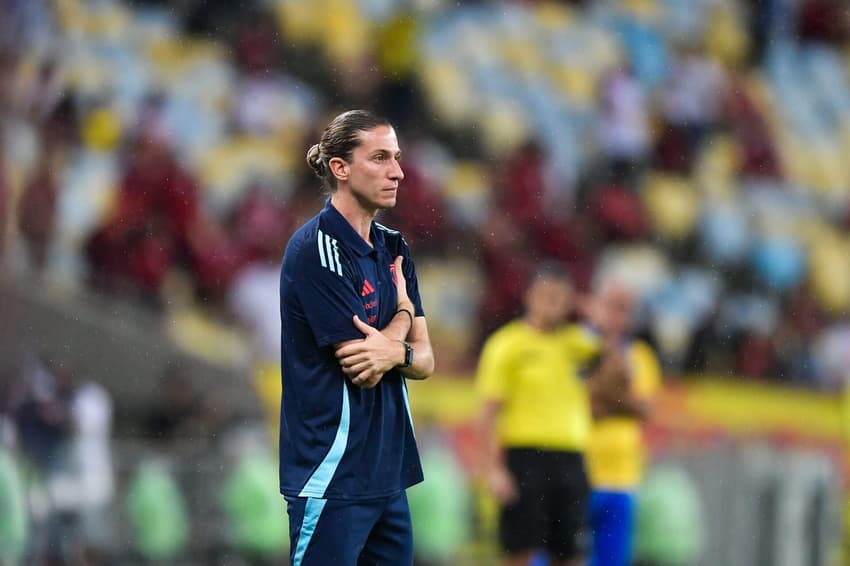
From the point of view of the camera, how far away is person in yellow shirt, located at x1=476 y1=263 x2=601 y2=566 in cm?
898

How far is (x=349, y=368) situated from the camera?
470 cm

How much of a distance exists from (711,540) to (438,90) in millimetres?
5730

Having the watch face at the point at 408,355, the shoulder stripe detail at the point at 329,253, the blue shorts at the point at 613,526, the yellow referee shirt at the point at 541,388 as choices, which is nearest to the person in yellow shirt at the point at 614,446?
the blue shorts at the point at 613,526

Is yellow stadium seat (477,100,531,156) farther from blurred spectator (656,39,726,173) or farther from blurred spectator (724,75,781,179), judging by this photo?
blurred spectator (724,75,781,179)

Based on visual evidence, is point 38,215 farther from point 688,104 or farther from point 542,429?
point 688,104

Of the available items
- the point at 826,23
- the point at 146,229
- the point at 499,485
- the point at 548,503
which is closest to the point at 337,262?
the point at 499,485

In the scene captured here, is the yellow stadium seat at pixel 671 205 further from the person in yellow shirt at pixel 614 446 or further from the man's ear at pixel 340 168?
the man's ear at pixel 340 168

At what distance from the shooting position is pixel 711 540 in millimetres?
11797

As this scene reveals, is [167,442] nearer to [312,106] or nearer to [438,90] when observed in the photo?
[312,106]

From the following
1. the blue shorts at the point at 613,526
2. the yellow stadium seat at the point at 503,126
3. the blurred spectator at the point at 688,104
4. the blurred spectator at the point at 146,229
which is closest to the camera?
the blue shorts at the point at 613,526

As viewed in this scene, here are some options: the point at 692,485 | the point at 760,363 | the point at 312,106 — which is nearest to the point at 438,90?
the point at 312,106

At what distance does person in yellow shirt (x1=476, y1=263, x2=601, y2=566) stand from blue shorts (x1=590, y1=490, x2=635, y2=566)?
15cm

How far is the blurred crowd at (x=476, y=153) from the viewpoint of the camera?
11.4m

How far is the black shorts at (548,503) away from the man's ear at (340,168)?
14.5ft
